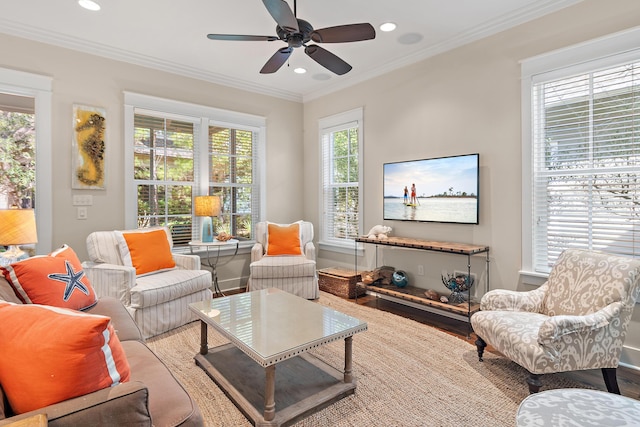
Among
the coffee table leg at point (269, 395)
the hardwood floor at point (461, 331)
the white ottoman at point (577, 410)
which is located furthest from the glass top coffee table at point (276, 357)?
the hardwood floor at point (461, 331)

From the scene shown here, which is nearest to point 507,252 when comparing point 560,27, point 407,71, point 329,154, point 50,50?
point 560,27

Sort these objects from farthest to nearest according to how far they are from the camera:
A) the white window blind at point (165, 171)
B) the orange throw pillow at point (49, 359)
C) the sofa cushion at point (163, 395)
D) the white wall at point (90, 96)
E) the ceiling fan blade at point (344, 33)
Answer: the white window blind at point (165, 171) < the white wall at point (90, 96) < the ceiling fan blade at point (344, 33) < the sofa cushion at point (163, 395) < the orange throw pillow at point (49, 359)

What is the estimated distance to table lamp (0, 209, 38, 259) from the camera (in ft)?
8.57

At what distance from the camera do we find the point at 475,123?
3.36 m

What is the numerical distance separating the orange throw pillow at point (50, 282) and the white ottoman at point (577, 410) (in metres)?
2.33

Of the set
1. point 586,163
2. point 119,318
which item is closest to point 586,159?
point 586,163

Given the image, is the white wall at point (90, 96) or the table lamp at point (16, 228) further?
the white wall at point (90, 96)

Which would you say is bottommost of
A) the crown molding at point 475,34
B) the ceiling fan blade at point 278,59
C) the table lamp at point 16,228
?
the table lamp at point 16,228

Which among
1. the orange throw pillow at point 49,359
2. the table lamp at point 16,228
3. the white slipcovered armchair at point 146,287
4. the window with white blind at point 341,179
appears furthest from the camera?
the window with white blind at point 341,179

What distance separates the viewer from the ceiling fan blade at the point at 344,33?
7.62 feet

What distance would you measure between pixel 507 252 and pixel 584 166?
0.93 meters

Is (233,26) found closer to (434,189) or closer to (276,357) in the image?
(434,189)

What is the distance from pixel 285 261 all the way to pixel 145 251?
4.89ft

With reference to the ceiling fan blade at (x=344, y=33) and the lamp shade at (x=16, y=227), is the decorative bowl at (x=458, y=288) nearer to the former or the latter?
the ceiling fan blade at (x=344, y=33)
